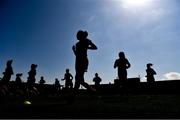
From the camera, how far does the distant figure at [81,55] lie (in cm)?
784

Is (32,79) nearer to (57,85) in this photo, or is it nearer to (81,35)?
(57,85)

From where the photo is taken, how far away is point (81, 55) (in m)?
8.03

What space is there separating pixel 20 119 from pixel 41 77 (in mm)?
24251

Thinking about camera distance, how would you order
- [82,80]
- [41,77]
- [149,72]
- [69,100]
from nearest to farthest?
[69,100] < [82,80] < [149,72] < [41,77]

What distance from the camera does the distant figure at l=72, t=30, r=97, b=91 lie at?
309 inches

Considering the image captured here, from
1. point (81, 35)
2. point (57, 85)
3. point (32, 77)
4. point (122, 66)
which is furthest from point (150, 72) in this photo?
point (81, 35)

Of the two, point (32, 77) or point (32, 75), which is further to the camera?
point (32, 75)

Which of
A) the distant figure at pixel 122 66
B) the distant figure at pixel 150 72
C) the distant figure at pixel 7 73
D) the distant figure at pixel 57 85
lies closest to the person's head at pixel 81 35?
the distant figure at pixel 122 66

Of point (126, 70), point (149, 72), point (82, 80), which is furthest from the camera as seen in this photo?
point (149, 72)

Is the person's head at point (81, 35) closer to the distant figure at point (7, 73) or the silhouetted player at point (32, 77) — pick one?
the distant figure at point (7, 73)

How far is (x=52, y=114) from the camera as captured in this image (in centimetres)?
441

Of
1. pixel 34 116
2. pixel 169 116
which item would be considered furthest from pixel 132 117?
pixel 34 116

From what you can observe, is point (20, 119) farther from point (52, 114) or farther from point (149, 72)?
point (149, 72)

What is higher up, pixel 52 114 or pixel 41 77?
pixel 41 77
